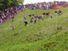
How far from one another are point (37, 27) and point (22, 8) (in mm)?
24558

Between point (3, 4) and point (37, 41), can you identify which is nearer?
point (37, 41)

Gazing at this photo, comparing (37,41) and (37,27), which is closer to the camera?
(37,41)

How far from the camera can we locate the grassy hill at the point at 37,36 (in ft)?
149

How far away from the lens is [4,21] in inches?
2832

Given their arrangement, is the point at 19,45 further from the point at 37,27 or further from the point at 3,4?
the point at 3,4

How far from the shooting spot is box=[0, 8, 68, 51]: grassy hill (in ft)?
149

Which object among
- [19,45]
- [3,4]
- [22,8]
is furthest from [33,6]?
[19,45]

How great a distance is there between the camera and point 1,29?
63781 mm

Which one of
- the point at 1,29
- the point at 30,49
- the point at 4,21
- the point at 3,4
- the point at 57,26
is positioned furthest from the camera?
the point at 3,4

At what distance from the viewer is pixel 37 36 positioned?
52.2m

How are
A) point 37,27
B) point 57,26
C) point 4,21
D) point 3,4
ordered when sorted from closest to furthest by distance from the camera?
1. point 57,26
2. point 37,27
3. point 4,21
4. point 3,4

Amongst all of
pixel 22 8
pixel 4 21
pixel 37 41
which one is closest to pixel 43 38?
pixel 37 41

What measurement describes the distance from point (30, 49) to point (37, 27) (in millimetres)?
12932

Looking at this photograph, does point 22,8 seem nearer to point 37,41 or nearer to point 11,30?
point 11,30
